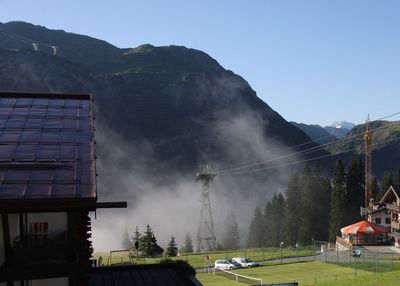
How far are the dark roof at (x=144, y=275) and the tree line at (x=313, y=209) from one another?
245 feet

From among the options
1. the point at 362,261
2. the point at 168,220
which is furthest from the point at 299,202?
the point at 168,220

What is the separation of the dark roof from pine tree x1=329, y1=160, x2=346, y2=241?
74.4m

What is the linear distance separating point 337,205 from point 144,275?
7680cm

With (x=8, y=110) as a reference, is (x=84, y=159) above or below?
below

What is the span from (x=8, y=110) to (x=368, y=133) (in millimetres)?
108051

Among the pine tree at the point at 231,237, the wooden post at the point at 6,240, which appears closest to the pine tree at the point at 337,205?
the pine tree at the point at 231,237

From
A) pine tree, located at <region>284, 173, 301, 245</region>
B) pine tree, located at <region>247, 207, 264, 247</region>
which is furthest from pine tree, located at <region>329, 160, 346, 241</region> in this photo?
pine tree, located at <region>247, 207, 264, 247</region>

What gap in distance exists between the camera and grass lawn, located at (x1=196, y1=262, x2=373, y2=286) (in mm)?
43594

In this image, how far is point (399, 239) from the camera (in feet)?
235

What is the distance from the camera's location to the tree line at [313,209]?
90812mm

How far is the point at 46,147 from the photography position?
10.8 m

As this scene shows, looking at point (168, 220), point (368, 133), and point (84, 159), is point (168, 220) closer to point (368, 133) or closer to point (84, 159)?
point (368, 133)

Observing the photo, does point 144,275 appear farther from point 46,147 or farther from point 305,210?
point 305,210

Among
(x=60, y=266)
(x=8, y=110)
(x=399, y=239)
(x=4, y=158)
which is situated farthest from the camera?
(x=399, y=239)
